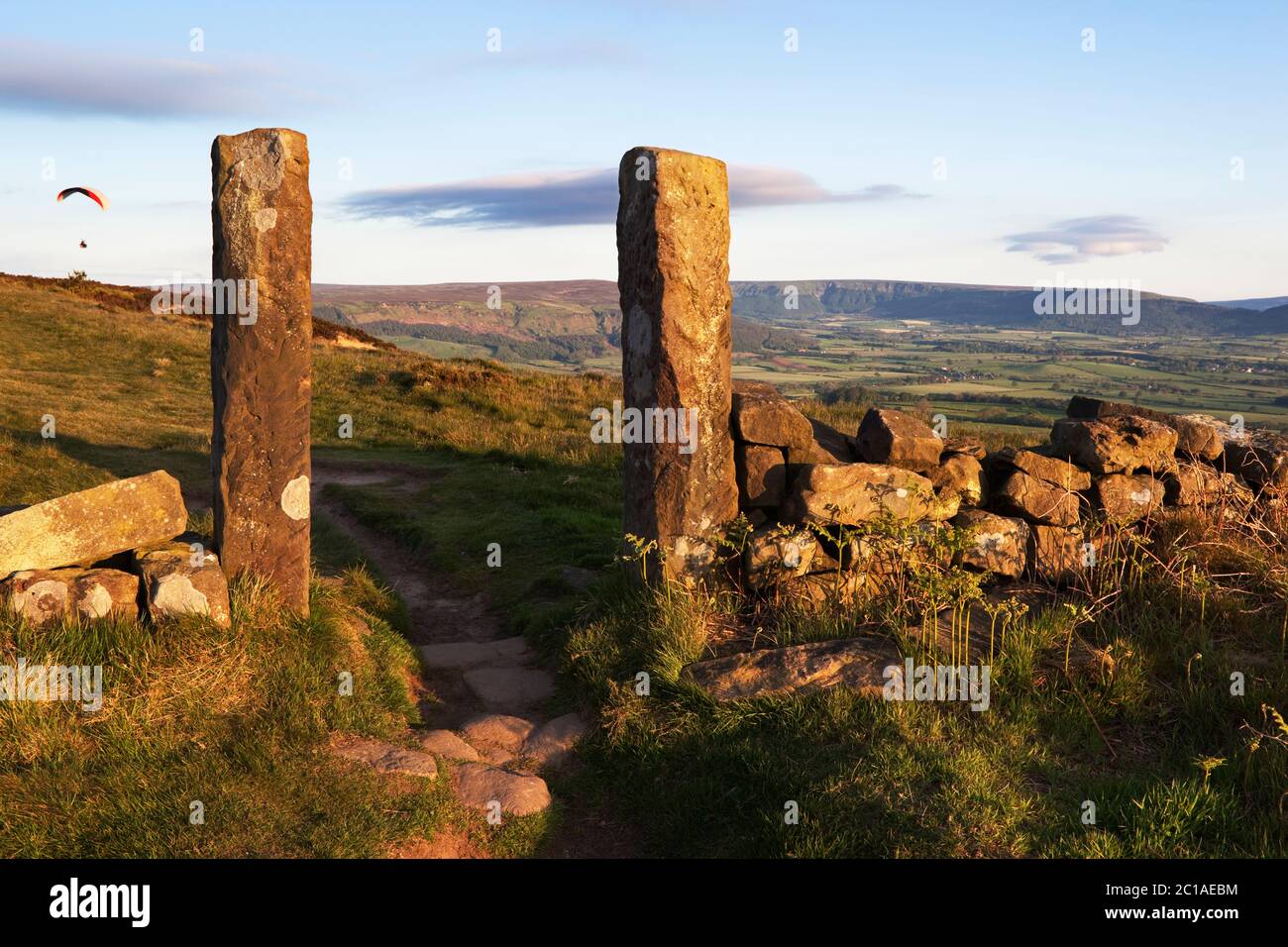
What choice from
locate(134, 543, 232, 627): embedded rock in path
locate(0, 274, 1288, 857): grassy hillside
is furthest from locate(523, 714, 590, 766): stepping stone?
locate(134, 543, 232, 627): embedded rock in path

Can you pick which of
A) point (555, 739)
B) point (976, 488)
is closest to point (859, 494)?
point (976, 488)

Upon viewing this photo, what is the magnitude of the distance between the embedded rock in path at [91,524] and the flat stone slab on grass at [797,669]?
14.7 ft

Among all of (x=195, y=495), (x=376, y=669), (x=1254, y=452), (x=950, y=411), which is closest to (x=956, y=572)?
(x=1254, y=452)

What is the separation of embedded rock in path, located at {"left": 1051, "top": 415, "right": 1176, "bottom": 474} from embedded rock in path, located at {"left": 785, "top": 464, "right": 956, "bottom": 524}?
5.47ft

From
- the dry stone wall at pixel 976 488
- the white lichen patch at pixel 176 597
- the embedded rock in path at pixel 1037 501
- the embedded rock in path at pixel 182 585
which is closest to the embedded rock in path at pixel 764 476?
the dry stone wall at pixel 976 488

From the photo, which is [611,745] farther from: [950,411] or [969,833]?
[950,411]

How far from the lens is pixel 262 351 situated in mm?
7645

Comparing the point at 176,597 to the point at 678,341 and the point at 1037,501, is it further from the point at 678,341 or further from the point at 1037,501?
the point at 1037,501

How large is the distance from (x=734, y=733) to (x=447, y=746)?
2052 mm

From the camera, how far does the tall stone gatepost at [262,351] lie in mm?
7574

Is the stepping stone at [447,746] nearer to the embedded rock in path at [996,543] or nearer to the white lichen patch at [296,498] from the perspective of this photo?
the white lichen patch at [296,498]

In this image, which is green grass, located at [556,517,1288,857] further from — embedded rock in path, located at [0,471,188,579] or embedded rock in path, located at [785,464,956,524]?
embedded rock in path, located at [0,471,188,579]

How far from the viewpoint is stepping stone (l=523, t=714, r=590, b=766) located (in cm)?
687
